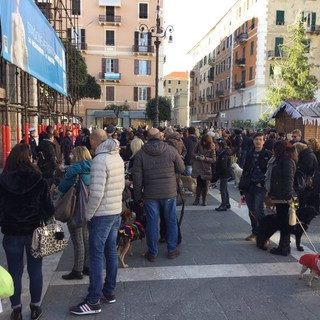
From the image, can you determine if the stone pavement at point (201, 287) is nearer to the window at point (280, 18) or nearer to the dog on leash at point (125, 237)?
the dog on leash at point (125, 237)

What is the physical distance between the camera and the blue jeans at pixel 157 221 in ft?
15.9

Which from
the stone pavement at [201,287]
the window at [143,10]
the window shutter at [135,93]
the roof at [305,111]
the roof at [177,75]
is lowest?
the stone pavement at [201,287]

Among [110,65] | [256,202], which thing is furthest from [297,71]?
[256,202]

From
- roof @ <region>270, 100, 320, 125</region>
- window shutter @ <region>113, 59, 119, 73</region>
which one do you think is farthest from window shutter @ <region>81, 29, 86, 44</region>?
roof @ <region>270, 100, 320, 125</region>

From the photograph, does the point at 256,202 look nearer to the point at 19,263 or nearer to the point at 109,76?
the point at 19,263

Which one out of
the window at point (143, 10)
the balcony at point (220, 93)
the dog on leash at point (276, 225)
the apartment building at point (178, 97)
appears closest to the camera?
the dog on leash at point (276, 225)

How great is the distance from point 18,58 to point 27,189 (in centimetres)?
403

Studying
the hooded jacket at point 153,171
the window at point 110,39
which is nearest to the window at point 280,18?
the window at point 110,39

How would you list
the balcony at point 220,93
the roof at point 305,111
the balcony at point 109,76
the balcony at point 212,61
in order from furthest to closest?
1. the balcony at point 212,61
2. the balcony at point 220,93
3. the balcony at point 109,76
4. the roof at point 305,111

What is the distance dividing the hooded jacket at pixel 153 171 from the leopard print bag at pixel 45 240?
156cm

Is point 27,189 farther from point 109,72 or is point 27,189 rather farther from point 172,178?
point 109,72

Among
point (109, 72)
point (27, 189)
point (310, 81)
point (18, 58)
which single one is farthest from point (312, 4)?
point (27, 189)

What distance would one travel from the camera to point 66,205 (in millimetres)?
3875

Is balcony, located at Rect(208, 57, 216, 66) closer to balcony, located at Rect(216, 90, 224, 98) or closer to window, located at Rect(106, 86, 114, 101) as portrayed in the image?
balcony, located at Rect(216, 90, 224, 98)
